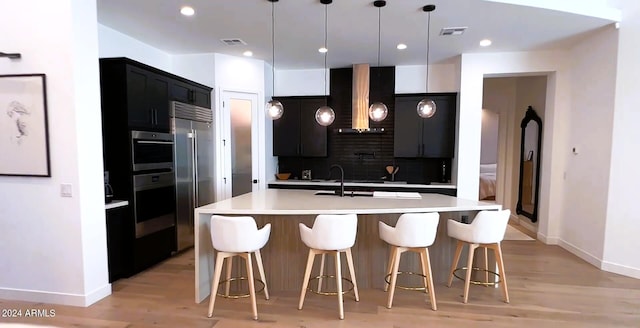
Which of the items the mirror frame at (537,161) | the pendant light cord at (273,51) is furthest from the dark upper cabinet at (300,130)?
the mirror frame at (537,161)

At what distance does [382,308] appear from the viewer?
303 centimetres

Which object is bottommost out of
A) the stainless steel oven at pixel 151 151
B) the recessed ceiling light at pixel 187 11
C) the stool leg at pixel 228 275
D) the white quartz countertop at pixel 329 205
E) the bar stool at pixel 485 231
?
the stool leg at pixel 228 275

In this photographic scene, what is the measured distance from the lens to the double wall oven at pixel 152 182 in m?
3.70

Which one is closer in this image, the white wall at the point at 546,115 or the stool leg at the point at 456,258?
the stool leg at the point at 456,258

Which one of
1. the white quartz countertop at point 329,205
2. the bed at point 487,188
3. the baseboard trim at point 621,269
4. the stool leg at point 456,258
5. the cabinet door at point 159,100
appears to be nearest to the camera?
the white quartz countertop at point 329,205

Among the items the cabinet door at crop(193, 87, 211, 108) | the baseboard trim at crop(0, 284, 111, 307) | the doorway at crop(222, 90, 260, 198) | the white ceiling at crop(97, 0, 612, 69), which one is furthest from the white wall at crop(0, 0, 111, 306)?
the doorway at crop(222, 90, 260, 198)

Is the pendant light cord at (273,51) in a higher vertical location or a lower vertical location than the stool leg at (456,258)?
higher

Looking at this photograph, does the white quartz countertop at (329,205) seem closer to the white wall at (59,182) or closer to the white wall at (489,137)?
the white wall at (59,182)

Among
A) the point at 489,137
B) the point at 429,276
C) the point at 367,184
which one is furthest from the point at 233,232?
the point at 489,137

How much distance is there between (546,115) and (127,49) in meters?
6.28

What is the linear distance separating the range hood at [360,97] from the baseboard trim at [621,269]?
362 cm

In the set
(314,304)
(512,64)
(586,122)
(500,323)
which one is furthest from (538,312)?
(512,64)

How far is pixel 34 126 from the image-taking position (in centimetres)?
298

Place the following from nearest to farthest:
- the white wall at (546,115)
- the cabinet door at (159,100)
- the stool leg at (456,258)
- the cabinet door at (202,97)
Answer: the stool leg at (456,258) → the cabinet door at (159,100) → the cabinet door at (202,97) → the white wall at (546,115)
